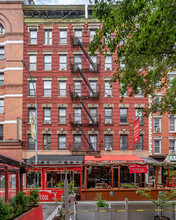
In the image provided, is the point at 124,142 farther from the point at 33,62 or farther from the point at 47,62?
the point at 33,62

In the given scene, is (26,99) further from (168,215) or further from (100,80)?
(168,215)

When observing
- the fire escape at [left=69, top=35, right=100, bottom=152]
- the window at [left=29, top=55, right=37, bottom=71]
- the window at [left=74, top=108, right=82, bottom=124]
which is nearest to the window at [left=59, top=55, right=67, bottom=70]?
the fire escape at [left=69, top=35, right=100, bottom=152]

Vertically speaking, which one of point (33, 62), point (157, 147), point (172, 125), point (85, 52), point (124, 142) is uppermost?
point (85, 52)

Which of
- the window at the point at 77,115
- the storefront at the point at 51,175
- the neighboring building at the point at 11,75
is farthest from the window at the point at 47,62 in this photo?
the storefront at the point at 51,175

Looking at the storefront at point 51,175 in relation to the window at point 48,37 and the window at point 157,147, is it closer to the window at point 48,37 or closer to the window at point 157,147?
the window at point 157,147

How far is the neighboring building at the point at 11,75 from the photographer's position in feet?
93.1

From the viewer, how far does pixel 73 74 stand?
29.6 meters

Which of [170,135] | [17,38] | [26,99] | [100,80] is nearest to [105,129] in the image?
[100,80]

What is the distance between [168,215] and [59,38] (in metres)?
23.2

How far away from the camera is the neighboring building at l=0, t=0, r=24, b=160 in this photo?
93.1 feet

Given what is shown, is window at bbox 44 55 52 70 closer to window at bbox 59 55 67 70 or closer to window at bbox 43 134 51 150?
window at bbox 59 55 67 70

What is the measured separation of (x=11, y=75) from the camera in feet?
96.2

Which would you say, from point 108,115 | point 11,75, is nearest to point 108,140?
point 108,115

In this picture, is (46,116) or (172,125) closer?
(46,116)
